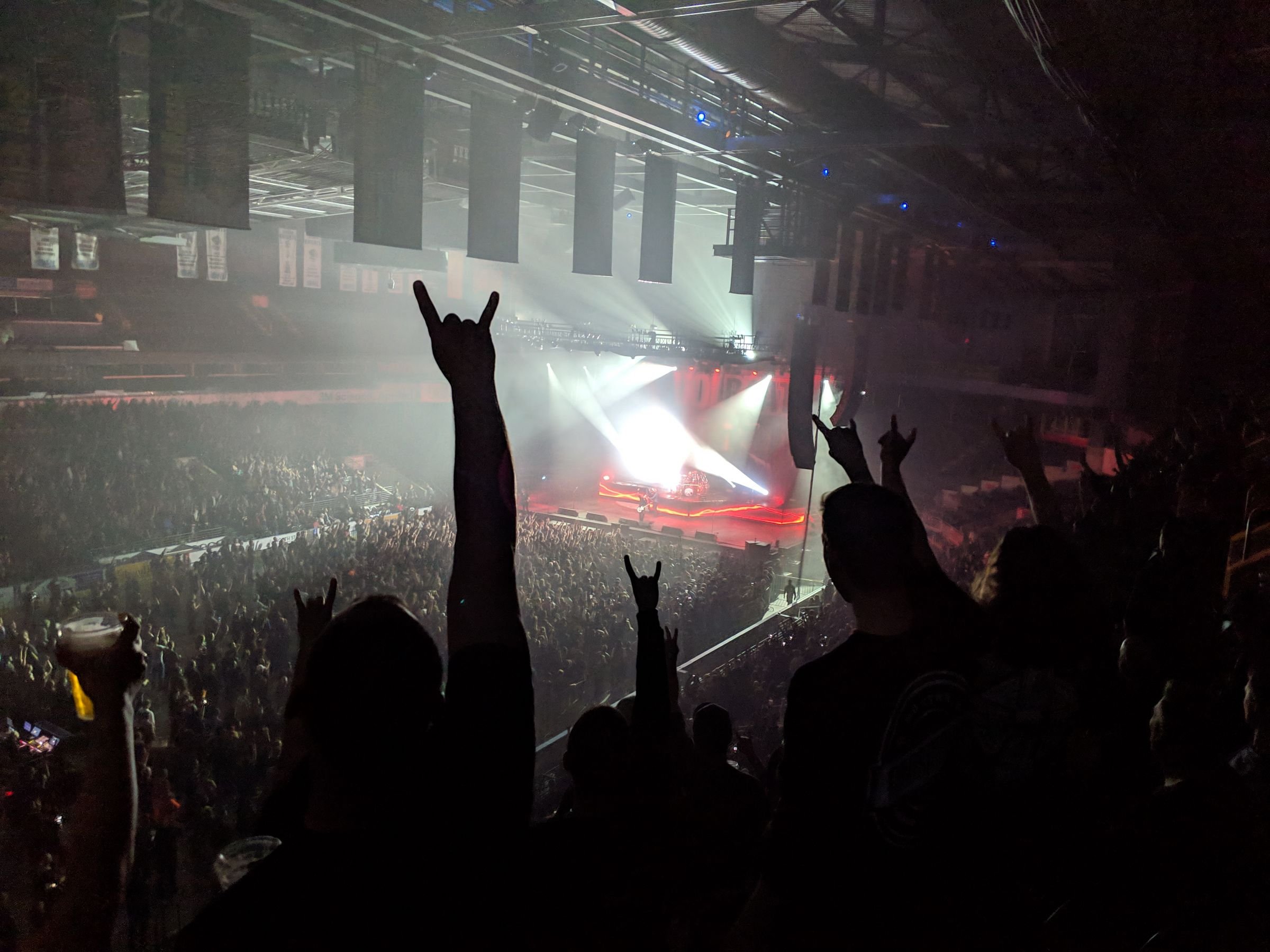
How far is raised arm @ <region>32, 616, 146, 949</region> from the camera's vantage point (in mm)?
1216

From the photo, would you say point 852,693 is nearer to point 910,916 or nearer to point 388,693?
point 910,916

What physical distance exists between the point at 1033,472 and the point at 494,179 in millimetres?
5157

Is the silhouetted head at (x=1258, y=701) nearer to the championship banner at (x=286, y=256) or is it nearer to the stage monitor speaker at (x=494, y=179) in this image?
the stage monitor speaker at (x=494, y=179)

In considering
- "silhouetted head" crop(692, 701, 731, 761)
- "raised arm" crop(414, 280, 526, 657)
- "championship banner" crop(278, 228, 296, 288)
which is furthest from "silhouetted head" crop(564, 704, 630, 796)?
"championship banner" crop(278, 228, 296, 288)

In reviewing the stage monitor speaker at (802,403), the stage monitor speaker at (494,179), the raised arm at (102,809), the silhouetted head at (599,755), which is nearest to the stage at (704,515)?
the stage monitor speaker at (802,403)

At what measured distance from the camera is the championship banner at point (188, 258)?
16516mm

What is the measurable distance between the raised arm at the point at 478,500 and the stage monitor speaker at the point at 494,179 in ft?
17.0

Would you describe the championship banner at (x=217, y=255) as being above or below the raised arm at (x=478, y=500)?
above

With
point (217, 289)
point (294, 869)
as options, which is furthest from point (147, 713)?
point (217, 289)

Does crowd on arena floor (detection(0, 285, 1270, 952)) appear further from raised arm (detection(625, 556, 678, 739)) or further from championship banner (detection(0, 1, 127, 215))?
championship banner (detection(0, 1, 127, 215))

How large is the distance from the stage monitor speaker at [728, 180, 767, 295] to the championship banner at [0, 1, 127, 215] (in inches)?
278

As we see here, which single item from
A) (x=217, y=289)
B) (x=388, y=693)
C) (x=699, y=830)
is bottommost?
(x=699, y=830)

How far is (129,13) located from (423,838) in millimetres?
7989

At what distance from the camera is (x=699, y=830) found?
1.73m
